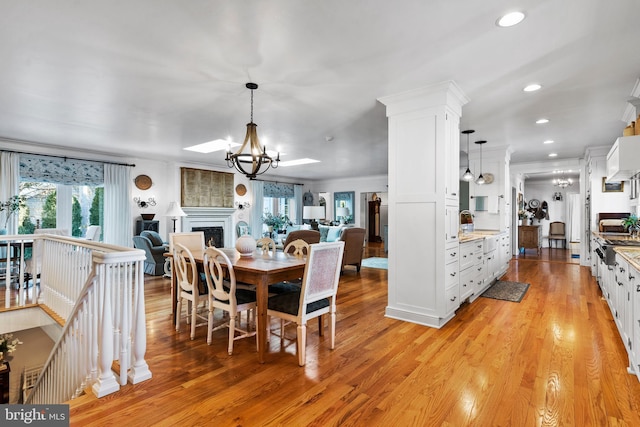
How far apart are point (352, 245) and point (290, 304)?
3.60 metres

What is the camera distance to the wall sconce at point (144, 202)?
24.0 feet

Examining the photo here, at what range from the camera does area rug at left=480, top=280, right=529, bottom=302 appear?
4.51 meters

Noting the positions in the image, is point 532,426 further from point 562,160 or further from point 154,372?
point 562,160

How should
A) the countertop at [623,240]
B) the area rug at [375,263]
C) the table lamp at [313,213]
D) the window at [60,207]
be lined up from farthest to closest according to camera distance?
1. the table lamp at [313,213]
2. the area rug at [375,263]
3. the window at [60,207]
4. the countertop at [623,240]

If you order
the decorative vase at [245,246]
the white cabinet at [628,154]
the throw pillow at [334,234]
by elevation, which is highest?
A: the white cabinet at [628,154]

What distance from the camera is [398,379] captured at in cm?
232

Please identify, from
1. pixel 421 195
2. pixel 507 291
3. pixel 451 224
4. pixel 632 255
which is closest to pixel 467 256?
pixel 451 224

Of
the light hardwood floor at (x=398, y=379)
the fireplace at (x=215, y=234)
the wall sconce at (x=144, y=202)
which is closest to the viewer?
the light hardwood floor at (x=398, y=379)

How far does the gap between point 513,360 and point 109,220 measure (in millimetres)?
7215

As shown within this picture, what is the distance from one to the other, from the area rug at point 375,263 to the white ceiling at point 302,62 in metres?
3.35

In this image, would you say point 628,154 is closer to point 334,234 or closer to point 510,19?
point 510,19

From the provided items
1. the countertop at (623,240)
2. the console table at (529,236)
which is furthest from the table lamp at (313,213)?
the countertop at (623,240)

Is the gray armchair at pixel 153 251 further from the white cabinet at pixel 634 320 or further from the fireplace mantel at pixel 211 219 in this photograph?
the white cabinet at pixel 634 320

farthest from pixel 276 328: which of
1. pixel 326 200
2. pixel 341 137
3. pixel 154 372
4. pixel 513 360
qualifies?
pixel 326 200
